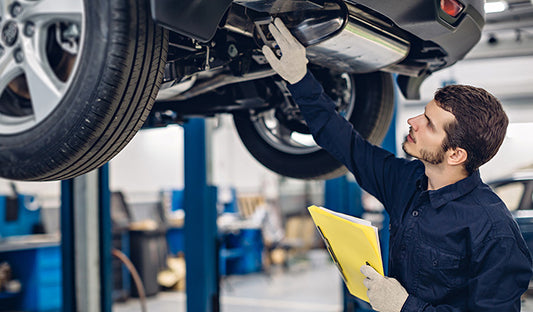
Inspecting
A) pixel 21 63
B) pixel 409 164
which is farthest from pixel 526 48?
pixel 21 63

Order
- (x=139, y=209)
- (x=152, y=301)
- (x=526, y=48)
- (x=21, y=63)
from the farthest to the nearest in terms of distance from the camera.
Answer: (x=139, y=209), (x=152, y=301), (x=526, y=48), (x=21, y=63)

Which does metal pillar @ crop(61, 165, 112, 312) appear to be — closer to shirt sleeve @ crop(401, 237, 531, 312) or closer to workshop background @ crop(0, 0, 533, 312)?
workshop background @ crop(0, 0, 533, 312)

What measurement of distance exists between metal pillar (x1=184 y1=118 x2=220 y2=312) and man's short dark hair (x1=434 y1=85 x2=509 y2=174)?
2363 mm

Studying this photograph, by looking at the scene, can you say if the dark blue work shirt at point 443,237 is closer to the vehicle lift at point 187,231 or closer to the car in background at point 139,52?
the car in background at point 139,52

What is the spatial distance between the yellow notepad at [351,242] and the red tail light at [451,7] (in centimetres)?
60

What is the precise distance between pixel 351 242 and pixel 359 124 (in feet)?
2.54

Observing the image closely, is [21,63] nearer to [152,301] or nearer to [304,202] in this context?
[152,301]

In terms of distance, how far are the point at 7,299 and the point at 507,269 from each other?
5.64 metres

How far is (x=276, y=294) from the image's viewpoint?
7.07 m

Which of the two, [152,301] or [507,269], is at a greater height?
[507,269]

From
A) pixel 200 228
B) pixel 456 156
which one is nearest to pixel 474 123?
pixel 456 156

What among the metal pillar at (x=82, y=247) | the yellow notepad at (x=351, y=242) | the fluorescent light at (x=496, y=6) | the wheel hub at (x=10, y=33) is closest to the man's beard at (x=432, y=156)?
the yellow notepad at (x=351, y=242)

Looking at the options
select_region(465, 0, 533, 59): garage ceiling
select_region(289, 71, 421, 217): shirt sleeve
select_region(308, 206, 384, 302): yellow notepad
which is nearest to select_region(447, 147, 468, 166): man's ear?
select_region(289, 71, 421, 217): shirt sleeve

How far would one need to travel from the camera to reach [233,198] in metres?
9.38
